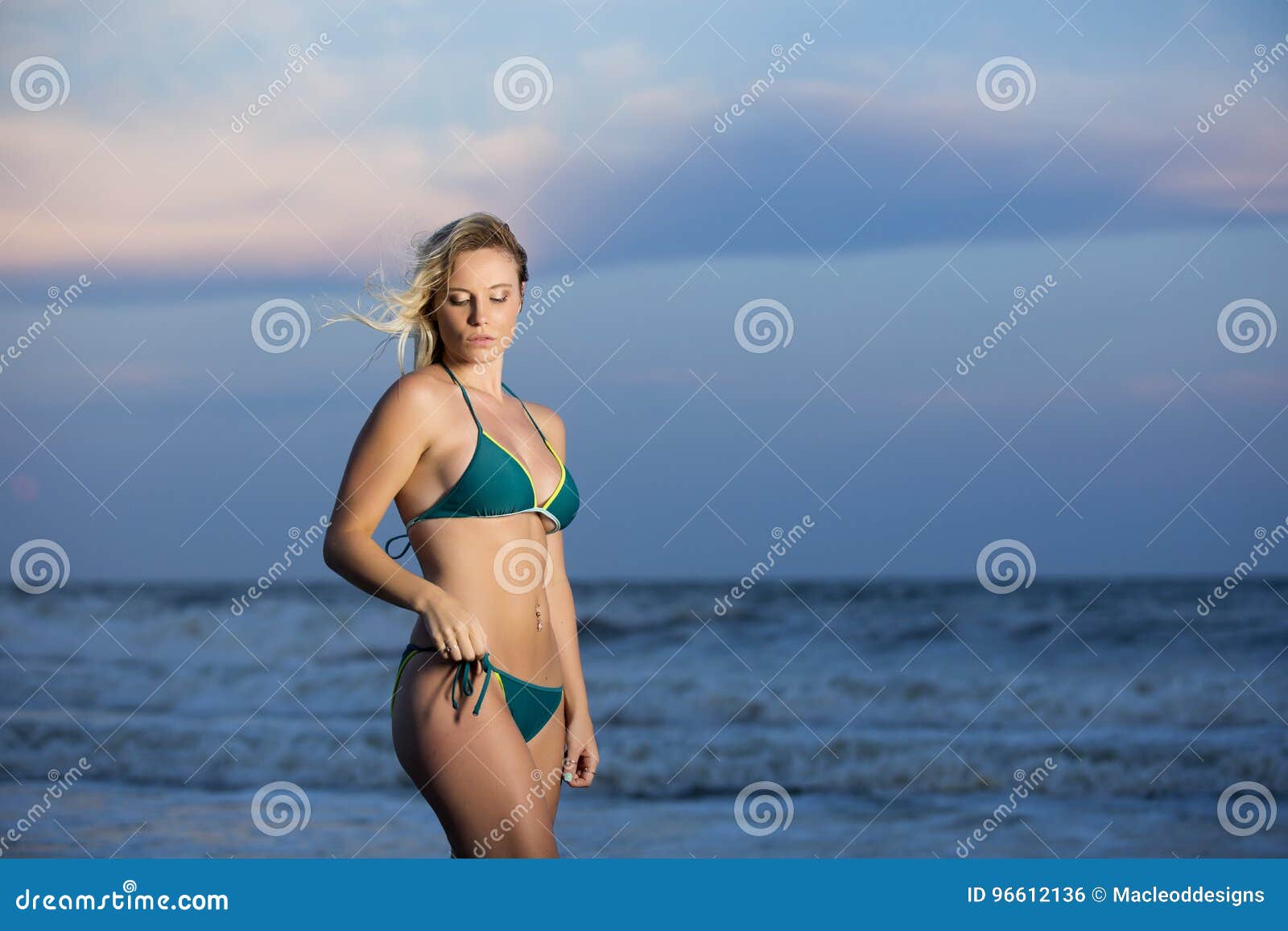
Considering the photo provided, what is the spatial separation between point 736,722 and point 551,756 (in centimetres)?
818

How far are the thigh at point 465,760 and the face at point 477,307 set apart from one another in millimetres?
741

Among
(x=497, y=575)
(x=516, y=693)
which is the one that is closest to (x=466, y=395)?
(x=497, y=575)

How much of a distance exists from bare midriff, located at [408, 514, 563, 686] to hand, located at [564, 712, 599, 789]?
0.22m

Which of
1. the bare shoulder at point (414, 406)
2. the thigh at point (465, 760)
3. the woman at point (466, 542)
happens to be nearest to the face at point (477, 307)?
the woman at point (466, 542)

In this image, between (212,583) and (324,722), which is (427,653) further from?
(212,583)

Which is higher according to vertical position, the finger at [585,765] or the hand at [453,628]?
the hand at [453,628]

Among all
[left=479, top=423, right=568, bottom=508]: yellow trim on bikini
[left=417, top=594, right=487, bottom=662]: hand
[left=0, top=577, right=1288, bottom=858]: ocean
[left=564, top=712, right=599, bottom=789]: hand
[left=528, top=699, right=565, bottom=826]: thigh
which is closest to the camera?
[left=417, top=594, right=487, bottom=662]: hand

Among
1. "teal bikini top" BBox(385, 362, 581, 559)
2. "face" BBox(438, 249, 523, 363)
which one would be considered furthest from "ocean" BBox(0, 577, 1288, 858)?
"face" BBox(438, 249, 523, 363)

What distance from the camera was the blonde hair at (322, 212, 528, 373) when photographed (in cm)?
340

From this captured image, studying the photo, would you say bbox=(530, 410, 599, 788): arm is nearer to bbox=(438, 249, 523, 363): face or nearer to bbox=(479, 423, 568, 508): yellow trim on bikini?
bbox=(479, 423, 568, 508): yellow trim on bikini

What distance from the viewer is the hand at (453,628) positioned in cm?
313

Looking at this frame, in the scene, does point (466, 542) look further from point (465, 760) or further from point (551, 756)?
point (551, 756)

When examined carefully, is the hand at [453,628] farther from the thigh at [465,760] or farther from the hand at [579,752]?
the hand at [579,752]

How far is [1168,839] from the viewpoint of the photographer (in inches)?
331
